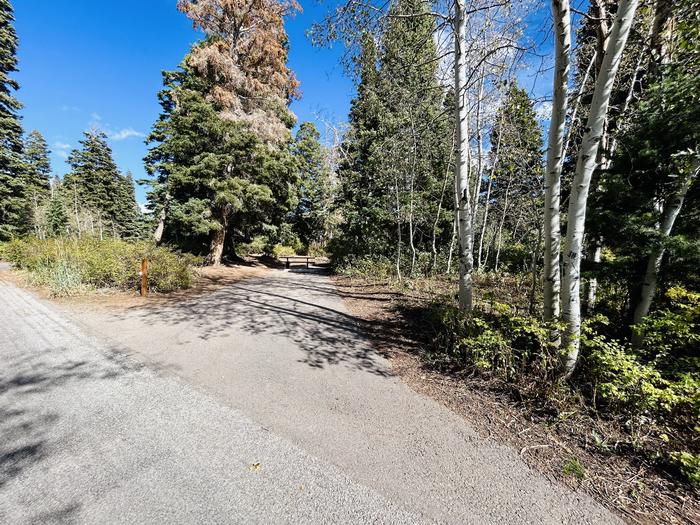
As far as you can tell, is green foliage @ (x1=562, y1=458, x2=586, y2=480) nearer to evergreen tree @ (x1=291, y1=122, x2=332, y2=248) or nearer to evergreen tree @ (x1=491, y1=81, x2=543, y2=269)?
evergreen tree @ (x1=491, y1=81, x2=543, y2=269)

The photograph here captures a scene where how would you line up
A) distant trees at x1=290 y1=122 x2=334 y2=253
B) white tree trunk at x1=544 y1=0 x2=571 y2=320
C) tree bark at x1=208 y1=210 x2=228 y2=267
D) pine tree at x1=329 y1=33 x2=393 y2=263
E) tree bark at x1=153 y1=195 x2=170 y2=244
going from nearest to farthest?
white tree trunk at x1=544 y1=0 x2=571 y2=320
pine tree at x1=329 y1=33 x2=393 y2=263
tree bark at x1=208 y1=210 x2=228 y2=267
tree bark at x1=153 y1=195 x2=170 y2=244
distant trees at x1=290 y1=122 x2=334 y2=253

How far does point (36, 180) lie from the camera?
83.3ft

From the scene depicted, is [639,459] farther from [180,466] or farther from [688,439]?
[180,466]

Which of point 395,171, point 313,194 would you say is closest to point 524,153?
point 395,171

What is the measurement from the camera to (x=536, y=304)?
18.6 ft

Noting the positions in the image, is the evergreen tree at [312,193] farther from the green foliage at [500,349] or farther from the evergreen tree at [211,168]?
the green foliage at [500,349]

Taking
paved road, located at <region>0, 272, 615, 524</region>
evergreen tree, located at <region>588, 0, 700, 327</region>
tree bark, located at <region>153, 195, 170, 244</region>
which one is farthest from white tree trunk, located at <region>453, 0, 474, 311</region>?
tree bark, located at <region>153, 195, 170, 244</region>

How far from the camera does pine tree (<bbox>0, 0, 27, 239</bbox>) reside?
16.7m

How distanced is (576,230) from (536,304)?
3301 mm

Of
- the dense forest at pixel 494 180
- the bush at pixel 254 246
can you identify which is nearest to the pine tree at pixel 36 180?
the dense forest at pixel 494 180

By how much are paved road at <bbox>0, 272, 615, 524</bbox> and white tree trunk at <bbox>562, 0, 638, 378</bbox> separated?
1.55 metres

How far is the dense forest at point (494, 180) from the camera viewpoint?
288 cm

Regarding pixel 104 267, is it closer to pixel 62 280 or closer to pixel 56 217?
pixel 62 280

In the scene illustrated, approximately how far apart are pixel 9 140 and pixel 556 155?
2925 cm
